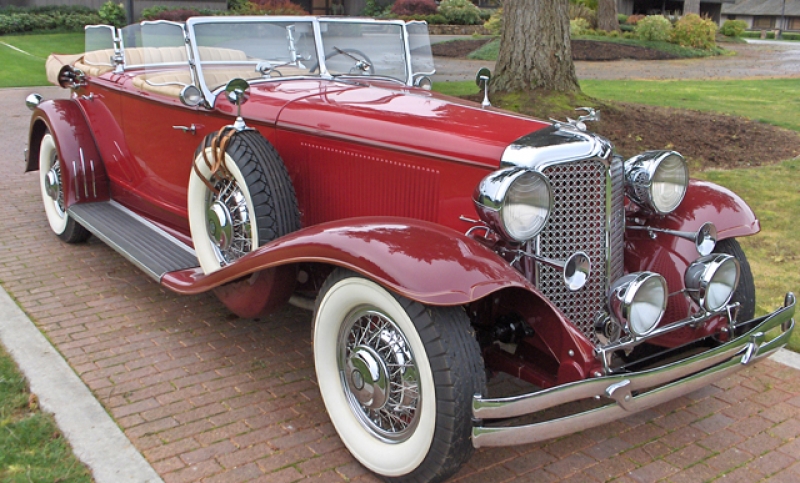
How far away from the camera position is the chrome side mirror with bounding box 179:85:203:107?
3.77 meters

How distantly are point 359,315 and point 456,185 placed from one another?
695mm

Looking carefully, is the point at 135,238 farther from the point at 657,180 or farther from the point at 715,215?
the point at 715,215

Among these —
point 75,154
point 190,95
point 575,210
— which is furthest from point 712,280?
point 75,154

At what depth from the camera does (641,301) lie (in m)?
2.72

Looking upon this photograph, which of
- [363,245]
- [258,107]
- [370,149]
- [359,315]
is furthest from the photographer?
[258,107]

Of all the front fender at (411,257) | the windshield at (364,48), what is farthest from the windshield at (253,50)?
the front fender at (411,257)

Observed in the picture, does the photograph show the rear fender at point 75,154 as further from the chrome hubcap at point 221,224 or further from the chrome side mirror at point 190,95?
the chrome hubcap at point 221,224

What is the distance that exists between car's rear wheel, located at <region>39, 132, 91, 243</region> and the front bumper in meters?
4.04

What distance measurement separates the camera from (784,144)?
9023mm

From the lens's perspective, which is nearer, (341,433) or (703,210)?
(341,433)

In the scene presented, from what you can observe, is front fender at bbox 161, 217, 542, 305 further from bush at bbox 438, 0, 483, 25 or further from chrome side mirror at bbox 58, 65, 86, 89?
bush at bbox 438, 0, 483, 25

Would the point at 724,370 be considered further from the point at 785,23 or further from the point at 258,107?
the point at 785,23

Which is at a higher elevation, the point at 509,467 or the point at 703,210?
→ the point at 703,210

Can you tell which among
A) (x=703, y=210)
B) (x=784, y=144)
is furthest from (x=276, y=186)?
(x=784, y=144)
